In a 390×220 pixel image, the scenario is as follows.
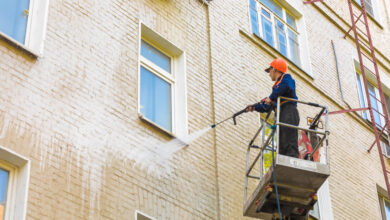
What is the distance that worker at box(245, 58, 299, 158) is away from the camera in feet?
33.1

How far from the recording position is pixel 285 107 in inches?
409

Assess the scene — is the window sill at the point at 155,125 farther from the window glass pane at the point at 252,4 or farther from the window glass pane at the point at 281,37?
the window glass pane at the point at 281,37

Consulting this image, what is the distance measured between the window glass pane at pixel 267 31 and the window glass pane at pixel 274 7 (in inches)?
20.9

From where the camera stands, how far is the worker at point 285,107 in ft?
33.1

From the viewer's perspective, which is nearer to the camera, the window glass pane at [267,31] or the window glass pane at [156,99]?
the window glass pane at [156,99]

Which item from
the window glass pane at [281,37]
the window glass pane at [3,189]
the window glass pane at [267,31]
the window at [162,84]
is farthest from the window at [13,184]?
the window glass pane at [281,37]

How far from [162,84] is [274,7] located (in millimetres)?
5602

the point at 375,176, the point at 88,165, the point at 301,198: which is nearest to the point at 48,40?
the point at 88,165

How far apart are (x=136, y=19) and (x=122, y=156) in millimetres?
2817

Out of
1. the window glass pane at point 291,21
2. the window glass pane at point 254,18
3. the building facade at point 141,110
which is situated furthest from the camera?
the window glass pane at point 291,21

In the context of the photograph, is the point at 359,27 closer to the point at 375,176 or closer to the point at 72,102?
the point at 375,176

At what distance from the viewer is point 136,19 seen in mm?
11820

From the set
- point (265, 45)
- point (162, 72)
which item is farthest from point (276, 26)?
point (162, 72)

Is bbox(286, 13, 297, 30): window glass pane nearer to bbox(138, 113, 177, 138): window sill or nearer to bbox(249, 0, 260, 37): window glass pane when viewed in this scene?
bbox(249, 0, 260, 37): window glass pane
